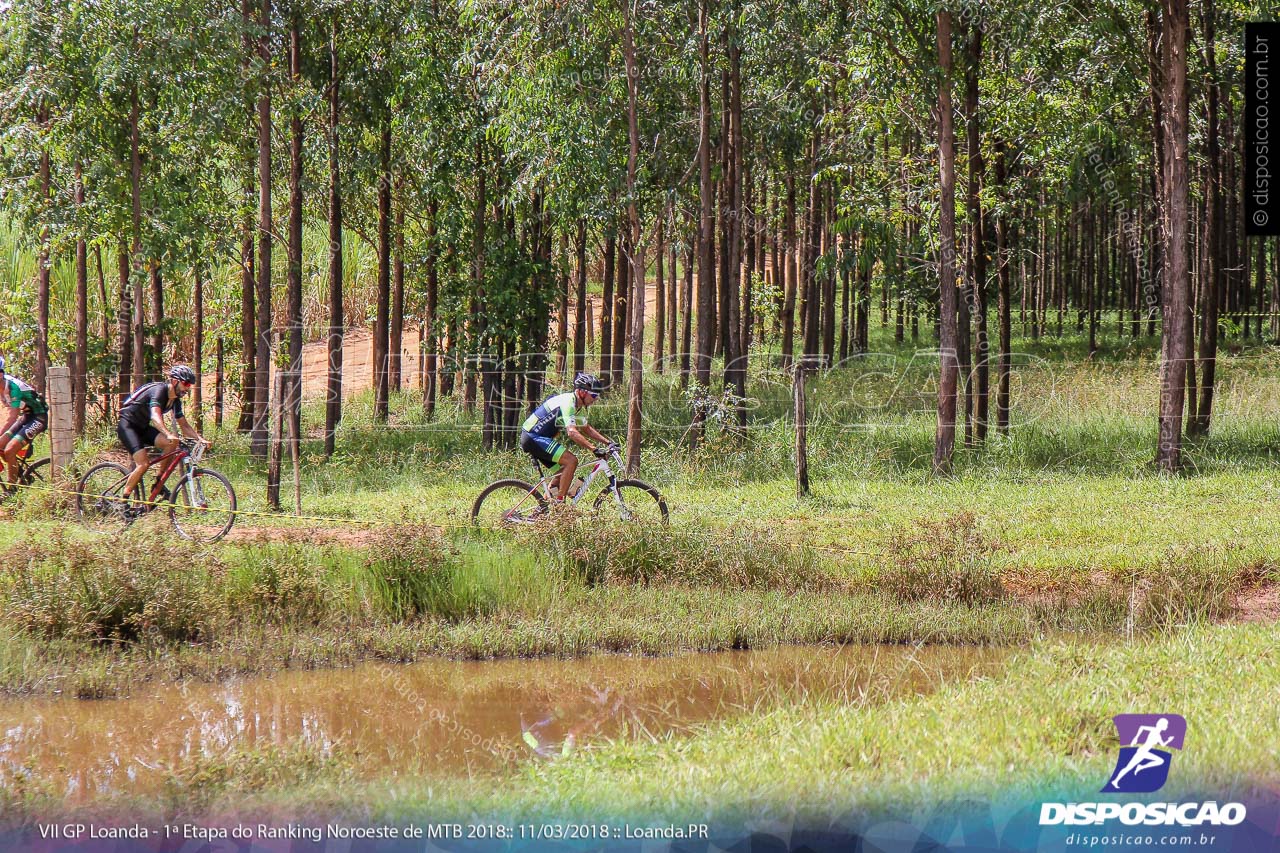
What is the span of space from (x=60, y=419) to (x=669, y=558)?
7.16 metres

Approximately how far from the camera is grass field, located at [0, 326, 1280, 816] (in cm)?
572

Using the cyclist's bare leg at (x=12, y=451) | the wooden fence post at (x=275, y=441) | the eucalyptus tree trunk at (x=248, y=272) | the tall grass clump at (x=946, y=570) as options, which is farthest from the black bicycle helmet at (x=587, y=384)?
the eucalyptus tree trunk at (x=248, y=272)

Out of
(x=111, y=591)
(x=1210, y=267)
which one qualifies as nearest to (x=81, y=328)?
(x=111, y=591)

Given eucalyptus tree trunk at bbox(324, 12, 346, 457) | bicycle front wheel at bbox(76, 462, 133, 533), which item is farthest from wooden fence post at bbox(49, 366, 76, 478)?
eucalyptus tree trunk at bbox(324, 12, 346, 457)

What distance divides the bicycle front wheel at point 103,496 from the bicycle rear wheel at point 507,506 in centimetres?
340

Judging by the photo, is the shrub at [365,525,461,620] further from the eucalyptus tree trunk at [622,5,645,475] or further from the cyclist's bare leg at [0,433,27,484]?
the eucalyptus tree trunk at [622,5,645,475]

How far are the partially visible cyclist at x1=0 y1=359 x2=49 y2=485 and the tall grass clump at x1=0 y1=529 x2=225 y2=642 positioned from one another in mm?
4596

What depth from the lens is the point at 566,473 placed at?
1159 centimetres

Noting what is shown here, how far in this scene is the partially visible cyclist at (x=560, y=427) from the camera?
37.6 ft

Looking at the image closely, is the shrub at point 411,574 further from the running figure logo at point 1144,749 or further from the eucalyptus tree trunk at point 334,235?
the eucalyptus tree trunk at point 334,235

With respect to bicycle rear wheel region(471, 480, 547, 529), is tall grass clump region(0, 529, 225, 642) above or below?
below

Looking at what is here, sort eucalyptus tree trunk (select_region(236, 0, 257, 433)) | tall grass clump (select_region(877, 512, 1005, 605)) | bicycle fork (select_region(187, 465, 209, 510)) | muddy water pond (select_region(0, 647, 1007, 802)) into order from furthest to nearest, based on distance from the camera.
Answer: eucalyptus tree trunk (select_region(236, 0, 257, 433)), bicycle fork (select_region(187, 465, 209, 510)), tall grass clump (select_region(877, 512, 1005, 605)), muddy water pond (select_region(0, 647, 1007, 802))

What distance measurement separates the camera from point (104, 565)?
29.5ft

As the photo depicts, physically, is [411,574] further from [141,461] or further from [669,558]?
[141,461]
